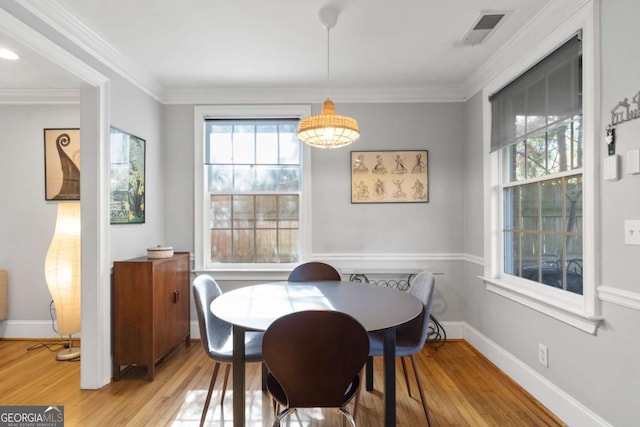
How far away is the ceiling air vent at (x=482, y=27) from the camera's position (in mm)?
2198

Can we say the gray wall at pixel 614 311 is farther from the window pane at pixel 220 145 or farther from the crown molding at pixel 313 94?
the window pane at pixel 220 145

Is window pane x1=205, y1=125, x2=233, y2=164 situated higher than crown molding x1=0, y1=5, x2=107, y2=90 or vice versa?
crown molding x1=0, y1=5, x2=107, y2=90

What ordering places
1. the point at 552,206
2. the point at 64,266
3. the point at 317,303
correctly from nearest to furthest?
the point at 317,303, the point at 552,206, the point at 64,266

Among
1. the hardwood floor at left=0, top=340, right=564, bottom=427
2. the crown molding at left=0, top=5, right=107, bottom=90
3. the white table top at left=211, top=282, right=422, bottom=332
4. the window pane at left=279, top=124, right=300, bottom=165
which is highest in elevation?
the crown molding at left=0, top=5, right=107, bottom=90

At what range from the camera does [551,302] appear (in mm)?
2127

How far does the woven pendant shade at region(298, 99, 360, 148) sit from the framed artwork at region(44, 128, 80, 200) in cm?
266

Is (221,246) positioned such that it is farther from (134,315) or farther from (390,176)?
(390,176)

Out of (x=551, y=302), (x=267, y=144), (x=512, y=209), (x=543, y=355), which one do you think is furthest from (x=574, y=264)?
(x=267, y=144)

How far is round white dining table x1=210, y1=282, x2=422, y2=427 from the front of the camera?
1.59 m

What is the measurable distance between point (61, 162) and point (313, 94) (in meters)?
2.66

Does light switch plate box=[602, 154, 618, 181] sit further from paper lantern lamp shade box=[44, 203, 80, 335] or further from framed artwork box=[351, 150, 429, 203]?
paper lantern lamp shade box=[44, 203, 80, 335]

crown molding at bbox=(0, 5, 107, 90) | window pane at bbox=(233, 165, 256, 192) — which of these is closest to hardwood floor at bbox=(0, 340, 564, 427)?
window pane at bbox=(233, 165, 256, 192)

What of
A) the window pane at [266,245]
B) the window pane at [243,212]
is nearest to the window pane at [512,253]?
the window pane at [266,245]

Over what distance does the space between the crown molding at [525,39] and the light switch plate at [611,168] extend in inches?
35.1
